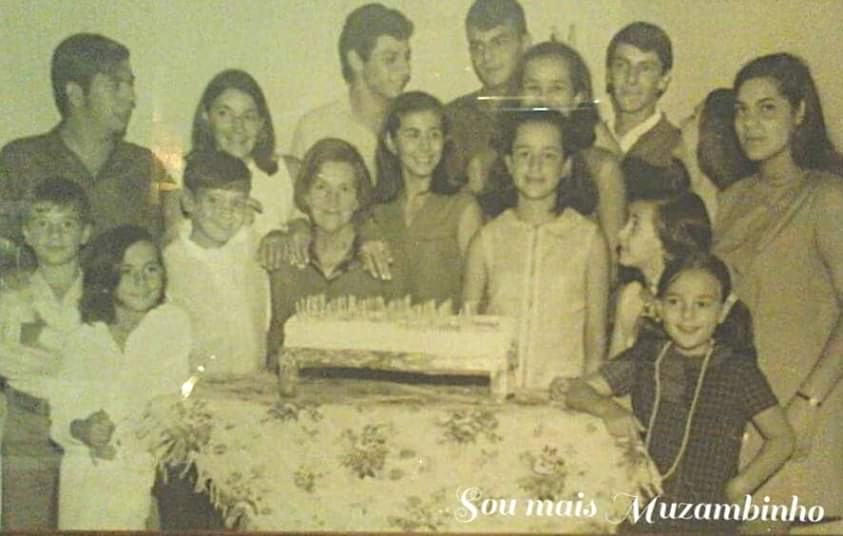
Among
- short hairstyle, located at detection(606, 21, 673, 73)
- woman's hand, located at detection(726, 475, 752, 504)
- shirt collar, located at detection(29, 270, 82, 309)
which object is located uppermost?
short hairstyle, located at detection(606, 21, 673, 73)

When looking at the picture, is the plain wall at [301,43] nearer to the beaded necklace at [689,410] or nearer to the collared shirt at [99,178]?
the collared shirt at [99,178]

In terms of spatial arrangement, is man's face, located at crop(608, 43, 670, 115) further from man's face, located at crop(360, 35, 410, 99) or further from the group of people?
man's face, located at crop(360, 35, 410, 99)

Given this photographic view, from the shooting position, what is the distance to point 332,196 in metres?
1.21

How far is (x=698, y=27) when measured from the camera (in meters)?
1.21

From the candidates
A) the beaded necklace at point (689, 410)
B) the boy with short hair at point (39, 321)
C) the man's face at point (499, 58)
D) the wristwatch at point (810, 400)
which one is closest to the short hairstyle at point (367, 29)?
the man's face at point (499, 58)

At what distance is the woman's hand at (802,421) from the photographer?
1.20 m

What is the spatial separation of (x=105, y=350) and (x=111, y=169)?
26 centimetres

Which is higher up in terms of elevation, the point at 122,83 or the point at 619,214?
the point at 122,83

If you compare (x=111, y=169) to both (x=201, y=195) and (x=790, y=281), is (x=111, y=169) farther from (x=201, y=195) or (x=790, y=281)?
(x=790, y=281)

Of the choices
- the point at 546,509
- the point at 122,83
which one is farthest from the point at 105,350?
the point at 546,509

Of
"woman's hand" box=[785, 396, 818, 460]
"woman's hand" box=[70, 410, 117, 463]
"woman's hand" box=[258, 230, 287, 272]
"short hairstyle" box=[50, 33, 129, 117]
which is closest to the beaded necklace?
"woman's hand" box=[785, 396, 818, 460]

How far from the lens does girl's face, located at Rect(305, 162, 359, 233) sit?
121cm

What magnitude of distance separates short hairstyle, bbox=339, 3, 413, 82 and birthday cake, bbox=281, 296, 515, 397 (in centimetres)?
34

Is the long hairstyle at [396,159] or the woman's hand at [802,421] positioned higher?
the long hairstyle at [396,159]
